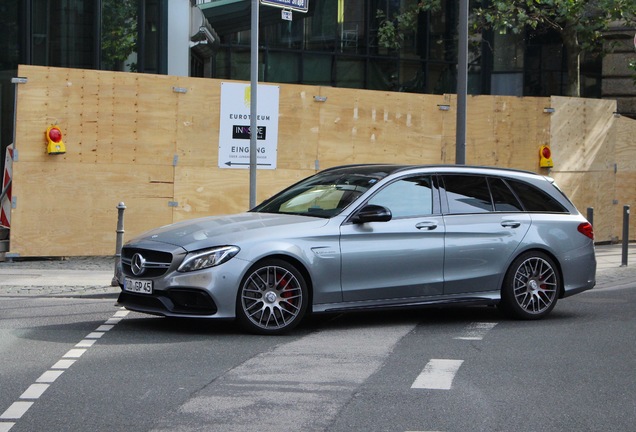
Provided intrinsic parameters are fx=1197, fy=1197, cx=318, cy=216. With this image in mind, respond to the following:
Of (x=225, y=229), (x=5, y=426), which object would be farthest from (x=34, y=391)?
(x=225, y=229)

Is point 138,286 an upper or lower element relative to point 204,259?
lower

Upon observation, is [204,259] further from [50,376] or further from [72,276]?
[72,276]

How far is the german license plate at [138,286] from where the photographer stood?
403 inches

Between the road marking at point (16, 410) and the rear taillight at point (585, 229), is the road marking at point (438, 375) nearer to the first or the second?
the road marking at point (16, 410)

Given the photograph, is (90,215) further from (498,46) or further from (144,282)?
(498,46)

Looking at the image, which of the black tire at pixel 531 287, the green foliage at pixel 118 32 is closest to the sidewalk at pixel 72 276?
the black tire at pixel 531 287

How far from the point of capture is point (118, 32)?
2402 centimetres

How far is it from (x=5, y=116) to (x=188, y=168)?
6.67 m

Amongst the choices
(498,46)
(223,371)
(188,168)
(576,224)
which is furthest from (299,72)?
Result: (223,371)

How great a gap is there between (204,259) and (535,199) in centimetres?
384

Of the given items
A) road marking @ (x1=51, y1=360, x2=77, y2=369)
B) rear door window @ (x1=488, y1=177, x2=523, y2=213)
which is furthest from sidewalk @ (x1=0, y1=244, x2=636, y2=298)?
road marking @ (x1=51, y1=360, x2=77, y2=369)

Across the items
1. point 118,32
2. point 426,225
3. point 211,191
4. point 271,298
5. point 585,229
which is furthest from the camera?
point 118,32

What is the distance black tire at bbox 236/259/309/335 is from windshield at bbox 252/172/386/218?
0.79 meters

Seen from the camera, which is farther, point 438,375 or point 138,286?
point 138,286
